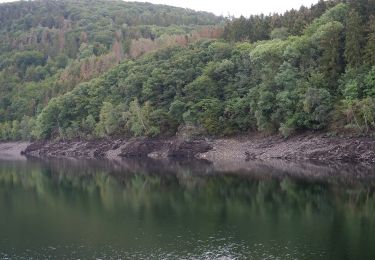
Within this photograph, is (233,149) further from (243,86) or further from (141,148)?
(141,148)

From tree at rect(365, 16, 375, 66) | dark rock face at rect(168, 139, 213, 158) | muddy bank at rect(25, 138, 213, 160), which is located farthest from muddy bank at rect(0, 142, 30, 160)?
tree at rect(365, 16, 375, 66)

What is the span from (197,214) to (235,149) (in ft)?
166

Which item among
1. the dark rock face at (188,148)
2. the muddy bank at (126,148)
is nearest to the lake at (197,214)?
A: the dark rock face at (188,148)

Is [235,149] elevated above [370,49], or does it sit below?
below

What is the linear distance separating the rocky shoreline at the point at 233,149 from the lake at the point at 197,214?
6.42 metres

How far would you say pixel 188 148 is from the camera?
103125 mm

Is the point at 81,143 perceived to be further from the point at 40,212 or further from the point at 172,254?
the point at 172,254

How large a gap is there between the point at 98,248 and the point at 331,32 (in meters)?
68.8

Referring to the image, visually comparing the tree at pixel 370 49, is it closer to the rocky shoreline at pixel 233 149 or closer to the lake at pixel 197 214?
the rocky shoreline at pixel 233 149

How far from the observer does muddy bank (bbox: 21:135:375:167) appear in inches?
3000

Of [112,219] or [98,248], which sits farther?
[112,219]

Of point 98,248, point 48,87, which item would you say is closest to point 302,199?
point 98,248

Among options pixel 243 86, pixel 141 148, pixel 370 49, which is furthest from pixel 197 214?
pixel 141 148

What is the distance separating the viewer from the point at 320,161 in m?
77.2
